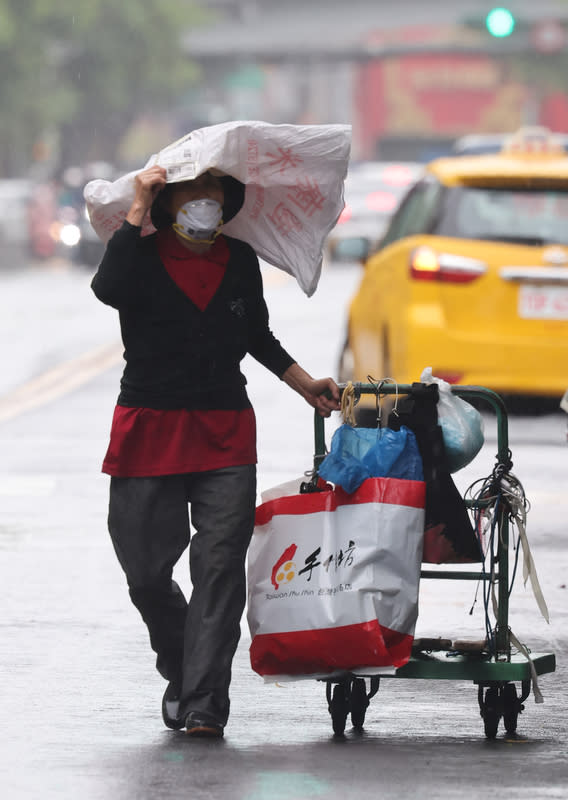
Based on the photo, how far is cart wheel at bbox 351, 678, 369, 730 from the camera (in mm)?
5898

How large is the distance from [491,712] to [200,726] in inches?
31.5

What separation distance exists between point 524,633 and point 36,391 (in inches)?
362

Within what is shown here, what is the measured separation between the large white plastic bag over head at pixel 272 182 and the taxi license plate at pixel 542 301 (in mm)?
5566

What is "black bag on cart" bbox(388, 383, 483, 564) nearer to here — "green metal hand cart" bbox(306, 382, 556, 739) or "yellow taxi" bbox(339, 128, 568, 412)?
"green metal hand cart" bbox(306, 382, 556, 739)

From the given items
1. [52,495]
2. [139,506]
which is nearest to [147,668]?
[139,506]

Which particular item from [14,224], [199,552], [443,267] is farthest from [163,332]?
[14,224]

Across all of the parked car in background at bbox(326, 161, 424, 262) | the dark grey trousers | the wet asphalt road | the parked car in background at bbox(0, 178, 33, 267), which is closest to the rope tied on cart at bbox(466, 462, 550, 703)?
the wet asphalt road

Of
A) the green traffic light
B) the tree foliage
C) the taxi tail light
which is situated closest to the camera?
the taxi tail light

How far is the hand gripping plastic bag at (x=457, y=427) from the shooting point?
588 centimetres

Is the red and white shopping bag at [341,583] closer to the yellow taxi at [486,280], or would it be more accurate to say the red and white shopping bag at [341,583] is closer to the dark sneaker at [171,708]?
the dark sneaker at [171,708]

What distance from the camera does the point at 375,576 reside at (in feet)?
18.7

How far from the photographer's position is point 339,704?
5.86 metres

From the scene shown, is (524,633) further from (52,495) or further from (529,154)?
(529,154)

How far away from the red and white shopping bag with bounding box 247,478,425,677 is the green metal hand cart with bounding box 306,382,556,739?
0.29 ft
